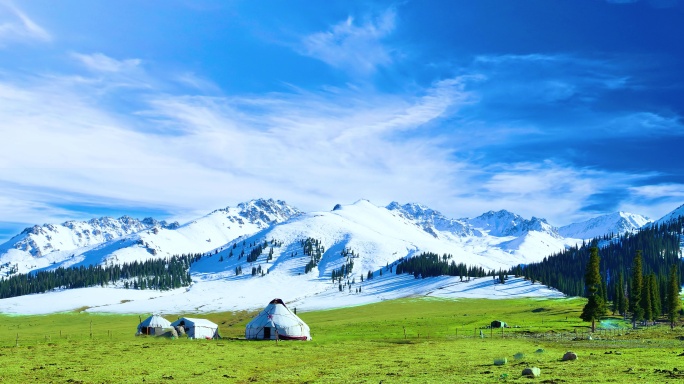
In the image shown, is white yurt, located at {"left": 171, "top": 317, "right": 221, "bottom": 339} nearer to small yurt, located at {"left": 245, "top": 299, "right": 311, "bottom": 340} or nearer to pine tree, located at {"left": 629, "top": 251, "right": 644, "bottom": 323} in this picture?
small yurt, located at {"left": 245, "top": 299, "right": 311, "bottom": 340}

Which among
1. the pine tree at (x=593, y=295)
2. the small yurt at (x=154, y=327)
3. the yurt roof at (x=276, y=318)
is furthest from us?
the small yurt at (x=154, y=327)

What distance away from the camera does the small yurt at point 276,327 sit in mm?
94375

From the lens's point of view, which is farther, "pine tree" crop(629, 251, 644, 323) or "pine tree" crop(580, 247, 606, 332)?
"pine tree" crop(629, 251, 644, 323)

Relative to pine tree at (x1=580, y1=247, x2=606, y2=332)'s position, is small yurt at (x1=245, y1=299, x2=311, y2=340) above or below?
below

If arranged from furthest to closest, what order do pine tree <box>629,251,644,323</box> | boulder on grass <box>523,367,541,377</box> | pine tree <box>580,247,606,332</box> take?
1. pine tree <box>629,251,644,323</box>
2. pine tree <box>580,247,606,332</box>
3. boulder on grass <box>523,367,541,377</box>

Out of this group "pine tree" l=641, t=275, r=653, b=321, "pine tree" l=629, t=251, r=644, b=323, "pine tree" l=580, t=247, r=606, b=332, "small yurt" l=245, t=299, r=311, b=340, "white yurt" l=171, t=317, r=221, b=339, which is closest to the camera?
"small yurt" l=245, t=299, r=311, b=340

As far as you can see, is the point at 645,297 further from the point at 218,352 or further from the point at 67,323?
the point at 67,323

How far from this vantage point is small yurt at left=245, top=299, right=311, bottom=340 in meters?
94.4

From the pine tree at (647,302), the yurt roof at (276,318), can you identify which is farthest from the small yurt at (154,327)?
the pine tree at (647,302)

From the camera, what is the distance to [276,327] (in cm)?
9438

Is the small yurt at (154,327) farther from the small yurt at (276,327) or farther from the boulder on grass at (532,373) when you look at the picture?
the boulder on grass at (532,373)

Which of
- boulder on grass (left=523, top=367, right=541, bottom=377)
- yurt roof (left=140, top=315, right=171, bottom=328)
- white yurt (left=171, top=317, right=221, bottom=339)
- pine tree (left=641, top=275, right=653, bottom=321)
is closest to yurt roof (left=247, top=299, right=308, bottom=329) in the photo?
white yurt (left=171, top=317, right=221, bottom=339)

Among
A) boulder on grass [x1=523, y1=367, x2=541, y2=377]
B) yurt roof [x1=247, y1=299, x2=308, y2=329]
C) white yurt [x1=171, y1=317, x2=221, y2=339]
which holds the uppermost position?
boulder on grass [x1=523, y1=367, x2=541, y2=377]

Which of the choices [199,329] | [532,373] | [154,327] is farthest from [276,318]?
[532,373]
